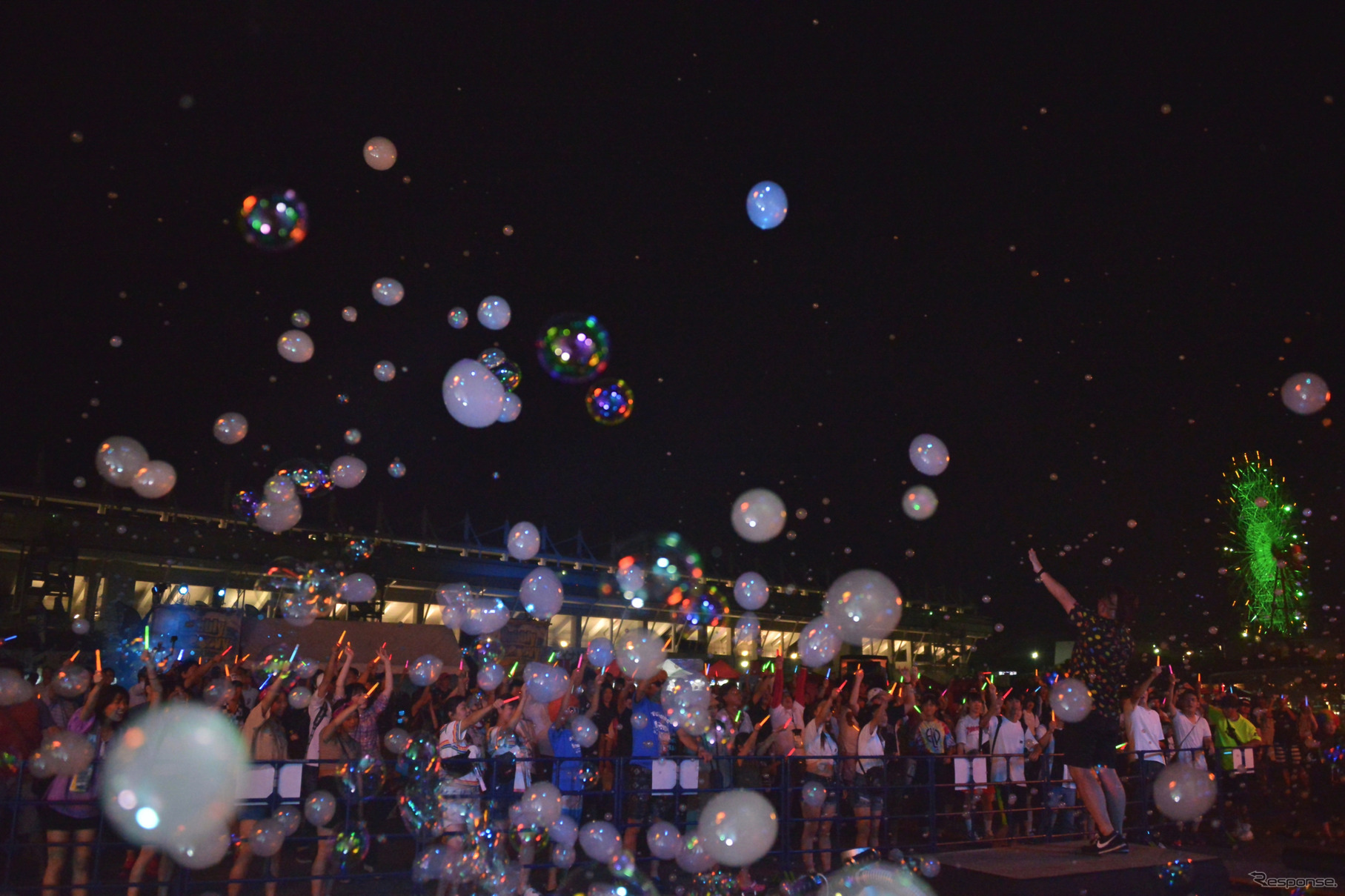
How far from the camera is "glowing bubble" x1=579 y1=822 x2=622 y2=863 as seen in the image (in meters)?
7.30

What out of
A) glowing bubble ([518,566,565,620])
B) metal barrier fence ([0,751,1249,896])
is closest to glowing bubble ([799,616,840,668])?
metal barrier fence ([0,751,1249,896])

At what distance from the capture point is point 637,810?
8461 mm

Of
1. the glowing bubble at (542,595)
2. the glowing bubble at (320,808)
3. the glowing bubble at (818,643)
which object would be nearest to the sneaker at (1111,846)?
the glowing bubble at (818,643)

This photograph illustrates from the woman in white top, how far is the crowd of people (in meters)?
0.03

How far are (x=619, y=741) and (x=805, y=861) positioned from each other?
218 centimetres

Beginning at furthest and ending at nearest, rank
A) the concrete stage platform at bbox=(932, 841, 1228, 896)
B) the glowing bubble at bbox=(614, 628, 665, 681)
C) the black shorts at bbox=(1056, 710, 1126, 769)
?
the glowing bubble at bbox=(614, 628, 665, 681) → the black shorts at bbox=(1056, 710, 1126, 769) → the concrete stage platform at bbox=(932, 841, 1228, 896)

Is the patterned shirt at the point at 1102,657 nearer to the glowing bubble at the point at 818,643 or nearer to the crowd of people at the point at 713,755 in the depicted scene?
the crowd of people at the point at 713,755

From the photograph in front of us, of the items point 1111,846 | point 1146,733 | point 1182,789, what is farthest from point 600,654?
point 1146,733

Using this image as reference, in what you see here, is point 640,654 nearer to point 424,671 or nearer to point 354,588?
point 424,671

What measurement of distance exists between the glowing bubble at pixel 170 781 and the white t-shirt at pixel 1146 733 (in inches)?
350

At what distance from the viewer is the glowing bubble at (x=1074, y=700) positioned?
6.38 metres

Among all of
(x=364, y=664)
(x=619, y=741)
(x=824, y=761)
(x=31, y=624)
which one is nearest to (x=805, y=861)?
(x=824, y=761)

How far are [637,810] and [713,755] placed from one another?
935 mm

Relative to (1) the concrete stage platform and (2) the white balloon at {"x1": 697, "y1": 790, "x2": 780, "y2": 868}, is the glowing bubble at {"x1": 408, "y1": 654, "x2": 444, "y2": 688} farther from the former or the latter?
(1) the concrete stage platform
